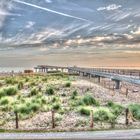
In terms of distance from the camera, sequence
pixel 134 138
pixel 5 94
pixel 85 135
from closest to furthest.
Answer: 1. pixel 134 138
2. pixel 85 135
3. pixel 5 94

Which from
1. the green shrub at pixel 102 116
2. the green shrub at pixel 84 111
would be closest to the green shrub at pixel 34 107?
the green shrub at pixel 84 111

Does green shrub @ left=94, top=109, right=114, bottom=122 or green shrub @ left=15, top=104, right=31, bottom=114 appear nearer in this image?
green shrub @ left=94, top=109, right=114, bottom=122

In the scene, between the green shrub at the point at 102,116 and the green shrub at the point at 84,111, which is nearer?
the green shrub at the point at 102,116

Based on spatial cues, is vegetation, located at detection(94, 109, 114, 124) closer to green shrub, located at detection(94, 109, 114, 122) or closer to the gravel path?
green shrub, located at detection(94, 109, 114, 122)

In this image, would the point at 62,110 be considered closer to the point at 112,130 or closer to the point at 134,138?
the point at 112,130

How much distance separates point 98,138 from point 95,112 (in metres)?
9.29

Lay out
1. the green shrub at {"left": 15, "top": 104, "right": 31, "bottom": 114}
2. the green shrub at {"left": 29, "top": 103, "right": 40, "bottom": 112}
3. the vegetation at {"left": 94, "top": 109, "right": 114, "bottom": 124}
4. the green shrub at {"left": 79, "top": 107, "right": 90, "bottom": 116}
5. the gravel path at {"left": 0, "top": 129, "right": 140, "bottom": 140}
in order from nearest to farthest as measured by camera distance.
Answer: the gravel path at {"left": 0, "top": 129, "right": 140, "bottom": 140}
the vegetation at {"left": 94, "top": 109, "right": 114, "bottom": 124}
the green shrub at {"left": 79, "top": 107, "right": 90, "bottom": 116}
the green shrub at {"left": 15, "top": 104, "right": 31, "bottom": 114}
the green shrub at {"left": 29, "top": 103, "right": 40, "bottom": 112}

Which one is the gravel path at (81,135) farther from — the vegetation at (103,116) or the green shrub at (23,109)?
the green shrub at (23,109)

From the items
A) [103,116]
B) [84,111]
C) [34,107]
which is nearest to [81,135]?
[103,116]

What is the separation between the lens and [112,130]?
67.9ft

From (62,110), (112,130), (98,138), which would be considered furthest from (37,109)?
(98,138)

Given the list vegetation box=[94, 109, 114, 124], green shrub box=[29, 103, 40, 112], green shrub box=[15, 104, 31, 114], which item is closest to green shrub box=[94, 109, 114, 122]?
vegetation box=[94, 109, 114, 124]

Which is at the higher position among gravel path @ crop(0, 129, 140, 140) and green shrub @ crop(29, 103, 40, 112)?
gravel path @ crop(0, 129, 140, 140)

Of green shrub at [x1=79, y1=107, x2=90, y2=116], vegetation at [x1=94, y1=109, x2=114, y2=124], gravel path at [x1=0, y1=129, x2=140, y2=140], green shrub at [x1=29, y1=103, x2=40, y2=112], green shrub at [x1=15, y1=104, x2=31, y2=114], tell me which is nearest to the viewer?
gravel path at [x1=0, y1=129, x2=140, y2=140]
